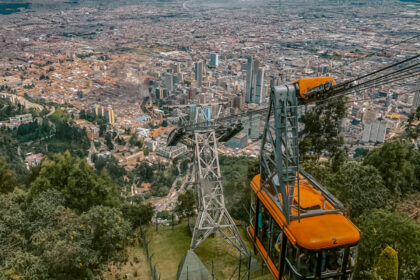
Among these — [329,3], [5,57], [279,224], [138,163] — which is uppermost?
[329,3]

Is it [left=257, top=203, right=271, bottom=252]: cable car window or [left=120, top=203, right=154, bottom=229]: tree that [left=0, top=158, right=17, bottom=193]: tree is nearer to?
[left=120, top=203, right=154, bottom=229]: tree

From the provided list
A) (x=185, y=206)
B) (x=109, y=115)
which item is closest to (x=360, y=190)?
(x=185, y=206)

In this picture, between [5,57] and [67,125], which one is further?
[5,57]

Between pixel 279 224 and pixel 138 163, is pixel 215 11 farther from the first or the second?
pixel 279 224

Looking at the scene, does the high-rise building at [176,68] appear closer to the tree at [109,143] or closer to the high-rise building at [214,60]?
the high-rise building at [214,60]

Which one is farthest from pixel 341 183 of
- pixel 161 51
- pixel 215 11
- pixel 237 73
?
pixel 215 11

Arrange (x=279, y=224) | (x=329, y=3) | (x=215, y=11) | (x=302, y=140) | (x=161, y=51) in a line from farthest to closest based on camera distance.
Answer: (x=215, y=11), (x=329, y=3), (x=161, y=51), (x=302, y=140), (x=279, y=224)

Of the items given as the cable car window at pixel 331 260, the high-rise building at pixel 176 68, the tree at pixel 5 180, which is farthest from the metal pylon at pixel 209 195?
the high-rise building at pixel 176 68
